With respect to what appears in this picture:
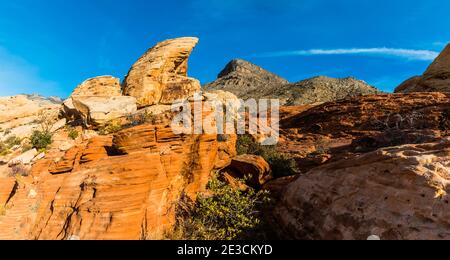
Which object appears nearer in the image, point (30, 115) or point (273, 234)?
point (273, 234)

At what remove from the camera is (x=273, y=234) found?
8.05 m

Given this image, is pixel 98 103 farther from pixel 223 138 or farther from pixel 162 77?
pixel 223 138

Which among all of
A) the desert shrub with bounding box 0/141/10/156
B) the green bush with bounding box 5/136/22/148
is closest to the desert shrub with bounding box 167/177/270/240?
the desert shrub with bounding box 0/141/10/156

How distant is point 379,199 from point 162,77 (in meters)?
16.7

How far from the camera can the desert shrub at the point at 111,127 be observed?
14825 mm

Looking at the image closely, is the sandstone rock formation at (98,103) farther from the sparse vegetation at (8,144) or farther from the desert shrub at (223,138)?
the desert shrub at (223,138)

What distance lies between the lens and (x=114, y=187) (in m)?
7.20
